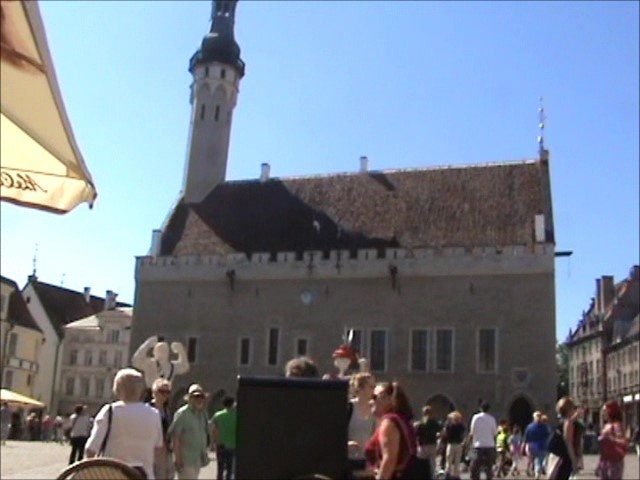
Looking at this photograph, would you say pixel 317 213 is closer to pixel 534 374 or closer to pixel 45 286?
pixel 534 374

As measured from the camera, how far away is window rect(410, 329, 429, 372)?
33.2 m

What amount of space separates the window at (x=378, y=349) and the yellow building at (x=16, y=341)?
19704 mm

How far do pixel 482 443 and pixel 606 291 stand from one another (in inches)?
2306

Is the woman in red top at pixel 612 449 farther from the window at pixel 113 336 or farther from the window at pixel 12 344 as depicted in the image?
the window at pixel 113 336

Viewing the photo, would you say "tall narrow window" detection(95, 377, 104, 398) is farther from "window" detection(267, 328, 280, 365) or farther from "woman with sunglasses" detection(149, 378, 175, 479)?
"woman with sunglasses" detection(149, 378, 175, 479)

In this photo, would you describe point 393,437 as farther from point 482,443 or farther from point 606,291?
point 606,291

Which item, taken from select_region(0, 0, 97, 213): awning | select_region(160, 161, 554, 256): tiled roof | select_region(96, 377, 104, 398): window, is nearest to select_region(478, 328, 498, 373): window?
select_region(160, 161, 554, 256): tiled roof

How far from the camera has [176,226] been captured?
40.2 m

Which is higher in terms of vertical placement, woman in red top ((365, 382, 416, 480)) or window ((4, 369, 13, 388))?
window ((4, 369, 13, 388))

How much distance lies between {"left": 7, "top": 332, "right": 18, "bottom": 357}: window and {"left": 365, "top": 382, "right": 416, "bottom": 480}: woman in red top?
1647 inches

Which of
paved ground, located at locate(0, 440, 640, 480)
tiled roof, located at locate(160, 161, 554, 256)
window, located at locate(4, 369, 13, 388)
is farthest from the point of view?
window, located at locate(4, 369, 13, 388)

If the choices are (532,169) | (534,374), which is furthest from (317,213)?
(534,374)

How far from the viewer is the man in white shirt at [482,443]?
1355 centimetres

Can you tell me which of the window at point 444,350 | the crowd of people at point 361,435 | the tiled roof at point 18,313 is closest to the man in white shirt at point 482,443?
the crowd of people at point 361,435
